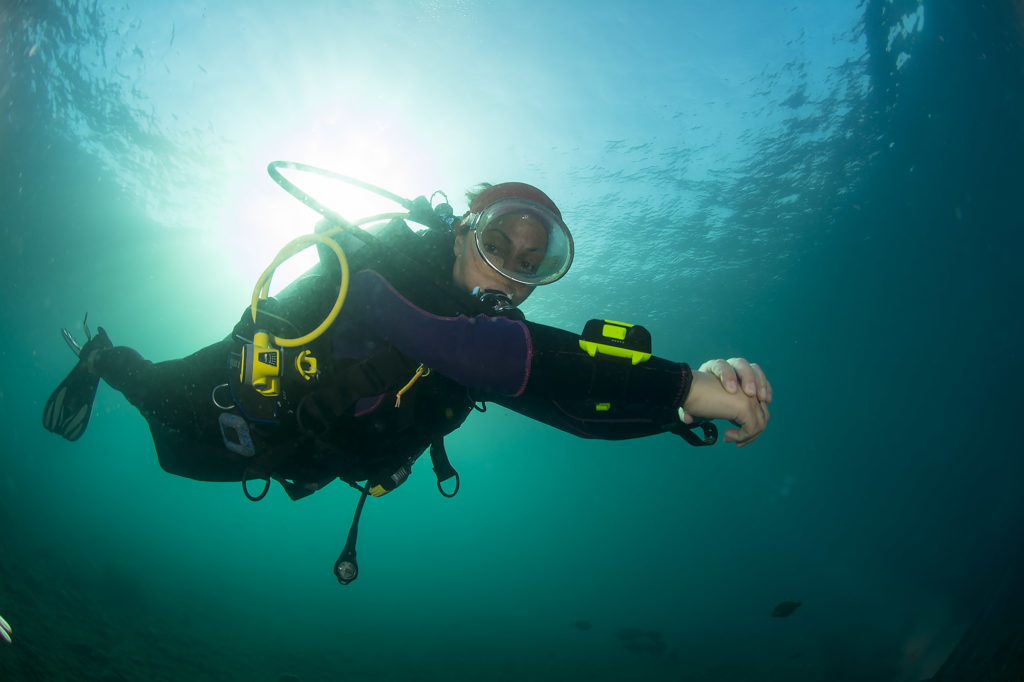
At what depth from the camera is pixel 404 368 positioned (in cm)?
212

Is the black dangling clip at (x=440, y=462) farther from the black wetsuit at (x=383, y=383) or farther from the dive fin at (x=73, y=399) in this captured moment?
the dive fin at (x=73, y=399)

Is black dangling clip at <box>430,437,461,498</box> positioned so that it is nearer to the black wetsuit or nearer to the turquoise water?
the black wetsuit

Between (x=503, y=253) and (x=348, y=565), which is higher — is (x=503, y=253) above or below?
above

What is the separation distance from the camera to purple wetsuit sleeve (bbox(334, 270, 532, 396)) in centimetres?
144

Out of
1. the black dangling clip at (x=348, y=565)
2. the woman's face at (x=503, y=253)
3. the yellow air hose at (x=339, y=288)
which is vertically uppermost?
the woman's face at (x=503, y=253)

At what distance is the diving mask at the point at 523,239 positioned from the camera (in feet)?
7.69

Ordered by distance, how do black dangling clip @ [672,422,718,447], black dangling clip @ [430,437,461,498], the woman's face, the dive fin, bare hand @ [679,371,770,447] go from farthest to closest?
the dive fin
black dangling clip @ [430,437,461,498]
the woman's face
black dangling clip @ [672,422,718,447]
bare hand @ [679,371,770,447]

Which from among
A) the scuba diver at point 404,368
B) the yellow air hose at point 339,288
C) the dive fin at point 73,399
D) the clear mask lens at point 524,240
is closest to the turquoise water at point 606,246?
the dive fin at point 73,399

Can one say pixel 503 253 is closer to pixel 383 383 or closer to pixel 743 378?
pixel 383 383

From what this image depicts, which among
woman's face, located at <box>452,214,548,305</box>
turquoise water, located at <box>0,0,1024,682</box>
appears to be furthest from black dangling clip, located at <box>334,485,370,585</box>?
turquoise water, located at <box>0,0,1024,682</box>

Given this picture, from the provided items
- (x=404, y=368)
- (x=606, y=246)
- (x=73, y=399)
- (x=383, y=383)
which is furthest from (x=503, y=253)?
(x=606, y=246)

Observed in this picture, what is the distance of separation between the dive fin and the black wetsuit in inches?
22.1

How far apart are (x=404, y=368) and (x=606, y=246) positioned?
18509 millimetres

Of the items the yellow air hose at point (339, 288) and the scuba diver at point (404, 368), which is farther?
the yellow air hose at point (339, 288)
